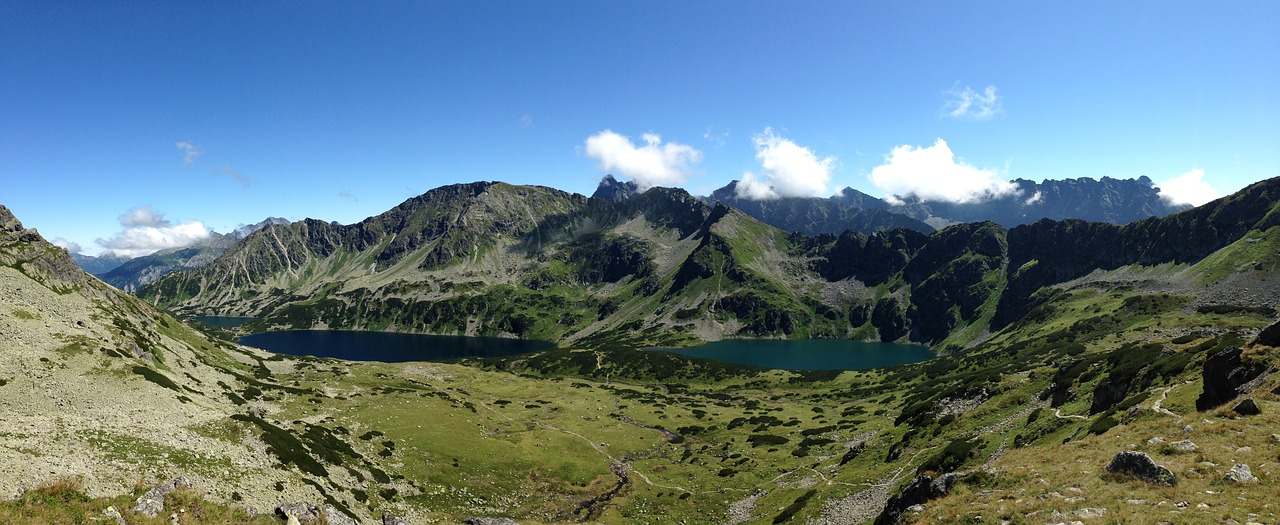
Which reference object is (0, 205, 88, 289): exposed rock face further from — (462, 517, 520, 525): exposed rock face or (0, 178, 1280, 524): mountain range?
(462, 517, 520, 525): exposed rock face

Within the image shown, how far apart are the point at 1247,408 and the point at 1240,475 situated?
1133 cm

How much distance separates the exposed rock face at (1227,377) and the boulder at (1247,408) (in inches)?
153

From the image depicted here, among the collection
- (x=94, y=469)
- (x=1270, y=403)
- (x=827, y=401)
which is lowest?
(x=827, y=401)

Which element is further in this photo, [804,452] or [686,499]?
[804,452]

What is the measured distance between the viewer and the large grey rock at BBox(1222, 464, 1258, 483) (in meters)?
20.8

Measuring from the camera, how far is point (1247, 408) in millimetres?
28250

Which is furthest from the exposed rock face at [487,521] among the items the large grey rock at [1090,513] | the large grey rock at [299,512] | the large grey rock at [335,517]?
the large grey rock at [1090,513]

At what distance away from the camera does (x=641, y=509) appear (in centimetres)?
6394

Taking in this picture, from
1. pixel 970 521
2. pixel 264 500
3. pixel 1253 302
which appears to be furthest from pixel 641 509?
pixel 1253 302

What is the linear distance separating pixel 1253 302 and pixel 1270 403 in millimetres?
243132

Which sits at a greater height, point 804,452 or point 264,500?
point 264,500

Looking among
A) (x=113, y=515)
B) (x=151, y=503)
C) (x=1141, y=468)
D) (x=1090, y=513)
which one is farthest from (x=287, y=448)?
(x=1141, y=468)

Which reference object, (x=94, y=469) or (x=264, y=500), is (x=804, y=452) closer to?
(x=264, y=500)

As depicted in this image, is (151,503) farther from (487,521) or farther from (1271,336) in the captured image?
(1271,336)
